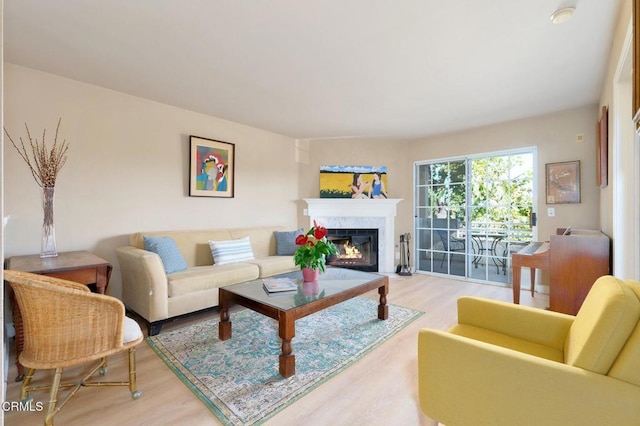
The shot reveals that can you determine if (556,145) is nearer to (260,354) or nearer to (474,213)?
(474,213)

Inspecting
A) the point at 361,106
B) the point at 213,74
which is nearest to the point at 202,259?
the point at 213,74

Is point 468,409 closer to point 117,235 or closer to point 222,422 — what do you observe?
point 222,422

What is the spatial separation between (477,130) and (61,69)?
502 cm

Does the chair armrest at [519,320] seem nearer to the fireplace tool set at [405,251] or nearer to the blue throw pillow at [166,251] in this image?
the blue throw pillow at [166,251]

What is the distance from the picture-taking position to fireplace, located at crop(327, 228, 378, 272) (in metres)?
4.98

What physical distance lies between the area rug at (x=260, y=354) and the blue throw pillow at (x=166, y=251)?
0.60 m

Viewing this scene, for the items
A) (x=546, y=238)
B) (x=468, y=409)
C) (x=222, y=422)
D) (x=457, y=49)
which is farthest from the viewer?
(x=546, y=238)

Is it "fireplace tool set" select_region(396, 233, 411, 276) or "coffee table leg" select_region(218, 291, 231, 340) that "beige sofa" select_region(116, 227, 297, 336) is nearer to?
"coffee table leg" select_region(218, 291, 231, 340)

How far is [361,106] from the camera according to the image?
3500 millimetres

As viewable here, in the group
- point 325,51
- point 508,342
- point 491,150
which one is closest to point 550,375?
point 508,342

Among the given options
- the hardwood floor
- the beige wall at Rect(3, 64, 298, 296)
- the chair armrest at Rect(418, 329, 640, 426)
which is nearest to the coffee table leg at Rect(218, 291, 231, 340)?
the hardwood floor

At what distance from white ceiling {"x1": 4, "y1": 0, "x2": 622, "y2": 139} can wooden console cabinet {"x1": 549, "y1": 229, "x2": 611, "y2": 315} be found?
5.08ft

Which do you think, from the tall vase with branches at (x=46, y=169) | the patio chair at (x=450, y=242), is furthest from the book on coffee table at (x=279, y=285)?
the patio chair at (x=450, y=242)

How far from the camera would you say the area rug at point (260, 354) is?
1688mm
